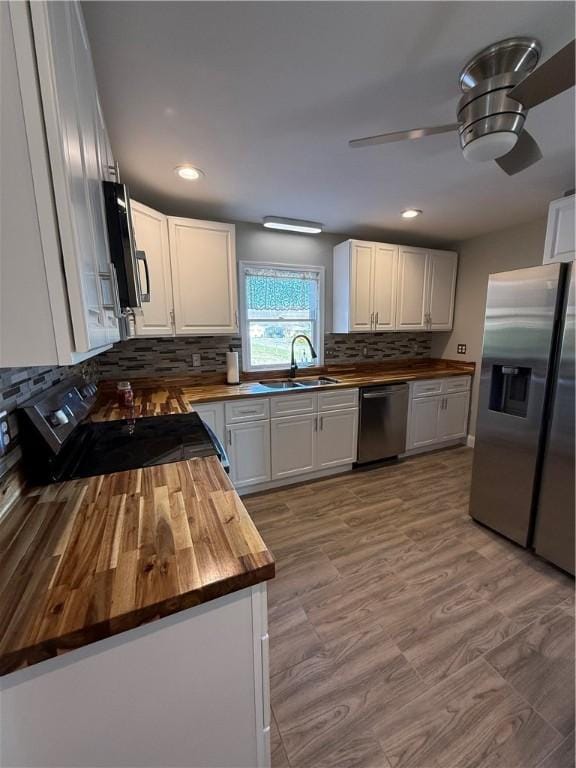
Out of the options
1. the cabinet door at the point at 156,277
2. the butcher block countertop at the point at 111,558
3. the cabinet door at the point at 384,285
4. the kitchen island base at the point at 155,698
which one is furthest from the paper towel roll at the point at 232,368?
the kitchen island base at the point at 155,698

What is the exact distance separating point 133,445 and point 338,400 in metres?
1.86

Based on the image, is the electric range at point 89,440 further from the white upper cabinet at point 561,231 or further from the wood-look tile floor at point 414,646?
the white upper cabinet at point 561,231

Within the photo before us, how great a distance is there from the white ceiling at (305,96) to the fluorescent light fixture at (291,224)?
0.41 m

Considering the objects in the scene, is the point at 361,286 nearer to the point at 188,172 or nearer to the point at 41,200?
the point at 188,172

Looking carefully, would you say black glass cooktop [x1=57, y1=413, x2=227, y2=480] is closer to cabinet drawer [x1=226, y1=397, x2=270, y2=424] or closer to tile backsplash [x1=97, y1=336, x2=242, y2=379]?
cabinet drawer [x1=226, y1=397, x2=270, y2=424]

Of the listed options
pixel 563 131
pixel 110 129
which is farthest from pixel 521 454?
pixel 110 129

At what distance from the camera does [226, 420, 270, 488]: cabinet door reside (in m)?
2.51

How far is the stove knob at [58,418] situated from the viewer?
117 cm

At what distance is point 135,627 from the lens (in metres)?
0.61

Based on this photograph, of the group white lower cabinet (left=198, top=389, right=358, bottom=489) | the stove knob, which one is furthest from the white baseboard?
the stove knob

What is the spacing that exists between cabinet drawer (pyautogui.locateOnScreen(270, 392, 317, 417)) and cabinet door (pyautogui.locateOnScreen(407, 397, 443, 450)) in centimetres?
121

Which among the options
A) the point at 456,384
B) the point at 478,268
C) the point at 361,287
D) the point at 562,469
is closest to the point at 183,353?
the point at 361,287

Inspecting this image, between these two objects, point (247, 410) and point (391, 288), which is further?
point (391, 288)

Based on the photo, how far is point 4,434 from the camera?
95cm
